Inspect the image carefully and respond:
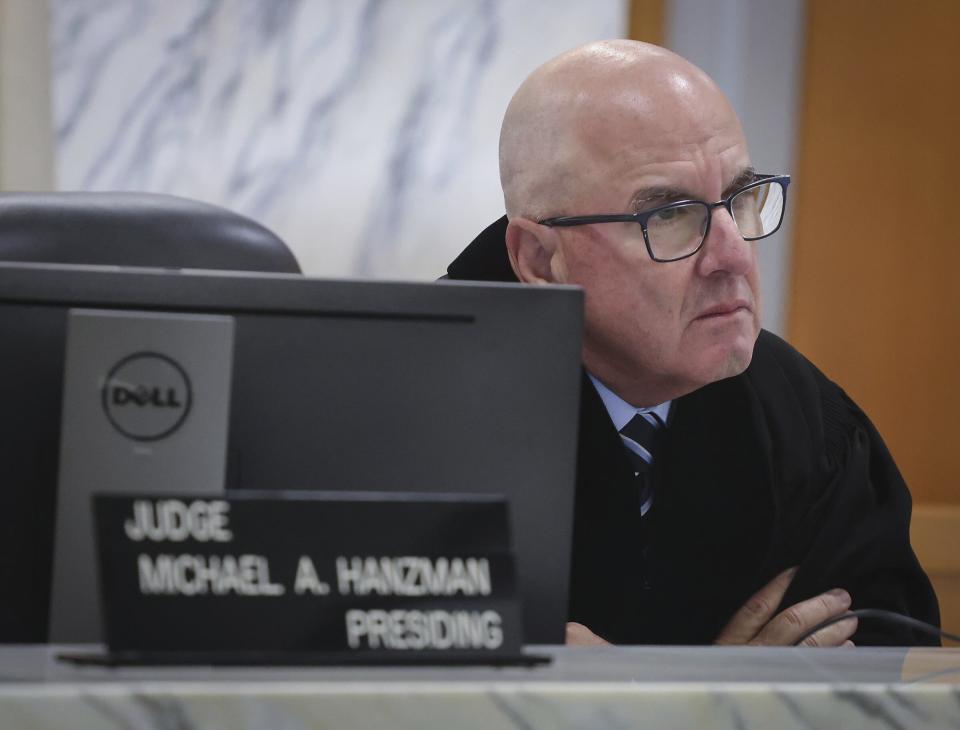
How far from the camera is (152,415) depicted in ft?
2.62

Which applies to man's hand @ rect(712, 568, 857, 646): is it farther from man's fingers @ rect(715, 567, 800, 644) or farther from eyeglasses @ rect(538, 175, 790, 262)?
eyeglasses @ rect(538, 175, 790, 262)

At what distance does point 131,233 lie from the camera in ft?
4.93

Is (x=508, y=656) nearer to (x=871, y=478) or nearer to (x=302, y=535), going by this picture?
(x=302, y=535)

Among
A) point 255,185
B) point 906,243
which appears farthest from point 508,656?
point 906,243

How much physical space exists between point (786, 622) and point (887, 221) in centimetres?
182

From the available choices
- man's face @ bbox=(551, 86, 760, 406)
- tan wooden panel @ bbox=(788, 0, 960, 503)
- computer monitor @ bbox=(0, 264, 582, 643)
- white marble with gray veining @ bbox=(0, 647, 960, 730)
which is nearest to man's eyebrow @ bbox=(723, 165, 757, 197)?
man's face @ bbox=(551, 86, 760, 406)

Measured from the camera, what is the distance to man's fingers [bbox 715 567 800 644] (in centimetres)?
127

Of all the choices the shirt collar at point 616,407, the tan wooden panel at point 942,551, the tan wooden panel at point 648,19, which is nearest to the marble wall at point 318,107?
the tan wooden panel at point 648,19

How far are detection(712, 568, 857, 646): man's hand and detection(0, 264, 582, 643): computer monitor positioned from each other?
1.47 feet

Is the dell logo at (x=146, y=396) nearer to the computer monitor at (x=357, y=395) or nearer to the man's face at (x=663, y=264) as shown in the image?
the computer monitor at (x=357, y=395)

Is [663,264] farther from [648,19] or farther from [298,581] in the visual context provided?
[648,19]

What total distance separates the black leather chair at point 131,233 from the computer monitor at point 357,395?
675 millimetres

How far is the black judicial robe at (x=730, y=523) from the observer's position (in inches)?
50.5

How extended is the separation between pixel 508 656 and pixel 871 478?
87cm
